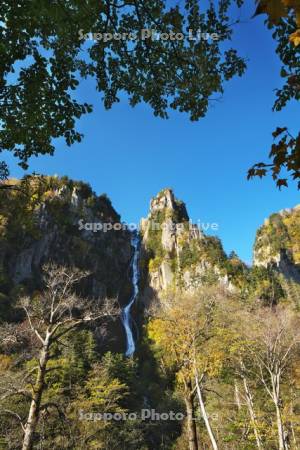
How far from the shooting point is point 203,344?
52.8ft

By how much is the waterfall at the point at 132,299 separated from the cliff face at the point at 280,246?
3772 centimetres

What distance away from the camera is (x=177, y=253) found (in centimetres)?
8369

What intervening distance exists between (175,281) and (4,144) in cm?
7296

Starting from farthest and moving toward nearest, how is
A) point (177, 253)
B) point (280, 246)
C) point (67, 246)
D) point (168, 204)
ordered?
point (280, 246) < point (168, 204) < point (177, 253) < point (67, 246)

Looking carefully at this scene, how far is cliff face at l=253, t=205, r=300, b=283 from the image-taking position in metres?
88.4

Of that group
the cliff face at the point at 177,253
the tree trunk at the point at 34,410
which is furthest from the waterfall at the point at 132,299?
the tree trunk at the point at 34,410

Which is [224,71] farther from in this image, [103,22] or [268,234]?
[268,234]

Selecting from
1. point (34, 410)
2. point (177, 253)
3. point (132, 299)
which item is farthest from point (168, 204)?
point (34, 410)

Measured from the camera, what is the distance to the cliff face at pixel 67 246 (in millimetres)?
61459

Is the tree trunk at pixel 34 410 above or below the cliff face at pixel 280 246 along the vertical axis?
below

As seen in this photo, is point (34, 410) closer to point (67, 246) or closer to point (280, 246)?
point (67, 246)

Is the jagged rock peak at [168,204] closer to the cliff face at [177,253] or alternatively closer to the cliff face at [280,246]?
the cliff face at [177,253]

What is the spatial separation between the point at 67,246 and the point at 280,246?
65.1 m

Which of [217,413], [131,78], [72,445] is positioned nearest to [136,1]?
[131,78]
